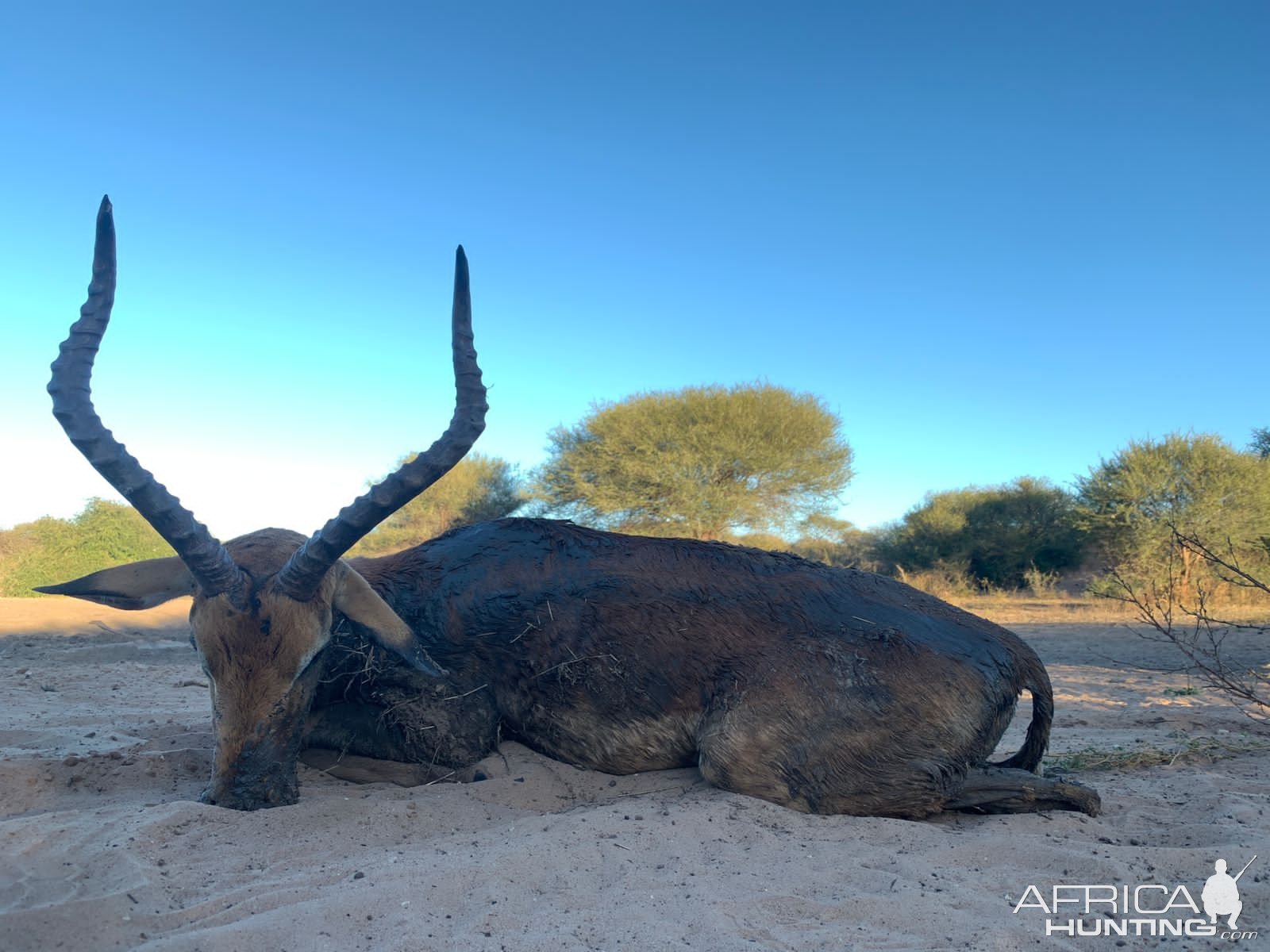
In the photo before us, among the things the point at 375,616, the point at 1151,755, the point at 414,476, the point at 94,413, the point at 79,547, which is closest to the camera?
the point at 94,413

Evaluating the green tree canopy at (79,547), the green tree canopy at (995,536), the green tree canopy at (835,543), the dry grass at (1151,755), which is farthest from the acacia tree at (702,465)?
the dry grass at (1151,755)

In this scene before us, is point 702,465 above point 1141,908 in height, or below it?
above

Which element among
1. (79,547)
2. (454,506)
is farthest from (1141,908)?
(454,506)

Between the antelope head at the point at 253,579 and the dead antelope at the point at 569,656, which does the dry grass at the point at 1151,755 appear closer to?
the dead antelope at the point at 569,656

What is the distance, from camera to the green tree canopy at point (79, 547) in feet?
65.2

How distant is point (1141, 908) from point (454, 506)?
2809 centimetres

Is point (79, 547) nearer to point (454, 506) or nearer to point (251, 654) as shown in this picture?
point (454, 506)

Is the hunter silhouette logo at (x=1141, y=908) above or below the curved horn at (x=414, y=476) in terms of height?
below

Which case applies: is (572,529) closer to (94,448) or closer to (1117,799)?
(94,448)

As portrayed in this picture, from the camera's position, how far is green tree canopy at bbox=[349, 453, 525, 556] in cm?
2822

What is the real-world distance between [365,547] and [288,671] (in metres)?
25.5

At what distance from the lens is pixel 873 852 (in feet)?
11.8

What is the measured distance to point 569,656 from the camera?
4.75 metres

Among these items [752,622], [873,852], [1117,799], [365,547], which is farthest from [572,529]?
[365,547]
